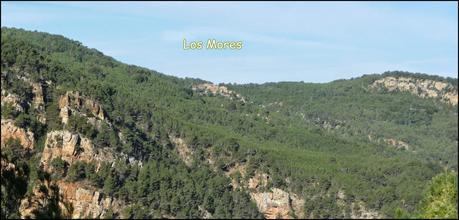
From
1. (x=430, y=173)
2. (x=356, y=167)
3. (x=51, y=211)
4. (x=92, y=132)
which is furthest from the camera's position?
(x=356, y=167)

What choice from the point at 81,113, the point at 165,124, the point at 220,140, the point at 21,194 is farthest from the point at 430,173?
the point at 21,194

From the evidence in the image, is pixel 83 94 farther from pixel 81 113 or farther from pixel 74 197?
pixel 74 197

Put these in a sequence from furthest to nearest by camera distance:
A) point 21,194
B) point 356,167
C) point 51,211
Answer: point 356,167 → point 21,194 → point 51,211

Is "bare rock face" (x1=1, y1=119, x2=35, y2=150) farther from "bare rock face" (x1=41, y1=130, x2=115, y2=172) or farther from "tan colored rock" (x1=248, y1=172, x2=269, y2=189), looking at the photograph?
"tan colored rock" (x1=248, y1=172, x2=269, y2=189)

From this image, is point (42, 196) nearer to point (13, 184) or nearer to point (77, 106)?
point (13, 184)

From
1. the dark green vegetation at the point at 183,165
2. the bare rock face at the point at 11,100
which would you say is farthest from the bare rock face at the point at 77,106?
the bare rock face at the point at 11,100

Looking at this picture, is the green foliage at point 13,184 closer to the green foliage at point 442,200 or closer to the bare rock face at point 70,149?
the green foliage at point 442,200

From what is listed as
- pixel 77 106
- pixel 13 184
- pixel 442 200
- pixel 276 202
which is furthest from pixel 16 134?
pixel 442 200
